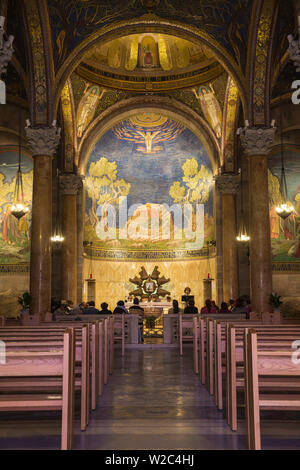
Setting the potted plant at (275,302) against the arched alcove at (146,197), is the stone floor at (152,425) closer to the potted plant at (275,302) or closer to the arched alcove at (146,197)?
the potted plant at (275,302)

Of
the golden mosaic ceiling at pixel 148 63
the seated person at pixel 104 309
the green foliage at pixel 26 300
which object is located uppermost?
the golden mosaic ceiling at pixel 148 63

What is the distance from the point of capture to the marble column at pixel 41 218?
13.6 m

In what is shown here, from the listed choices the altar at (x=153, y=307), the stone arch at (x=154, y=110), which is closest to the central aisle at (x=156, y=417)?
the altar at (x=153, y=307)

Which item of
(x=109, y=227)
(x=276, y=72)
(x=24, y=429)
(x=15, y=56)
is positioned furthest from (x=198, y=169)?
(x=24, y=429)

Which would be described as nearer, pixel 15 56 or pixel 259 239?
pixel 259 239

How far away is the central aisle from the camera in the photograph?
459 cm

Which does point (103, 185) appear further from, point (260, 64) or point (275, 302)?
point (275, 302)

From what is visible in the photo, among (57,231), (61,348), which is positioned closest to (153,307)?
(57,231)

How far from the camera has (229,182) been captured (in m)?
21.2

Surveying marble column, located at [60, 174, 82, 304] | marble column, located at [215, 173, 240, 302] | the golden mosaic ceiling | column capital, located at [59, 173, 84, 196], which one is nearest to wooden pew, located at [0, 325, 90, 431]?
marble column, located at [60, 174, 82, 304]

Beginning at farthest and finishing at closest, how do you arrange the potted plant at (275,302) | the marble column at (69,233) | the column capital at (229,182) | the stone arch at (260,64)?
the column capital at (229,182), the marble column at (69,233), the stone arch at (260,64), the potted plant at (275,302)

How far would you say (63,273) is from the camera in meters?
20.5
